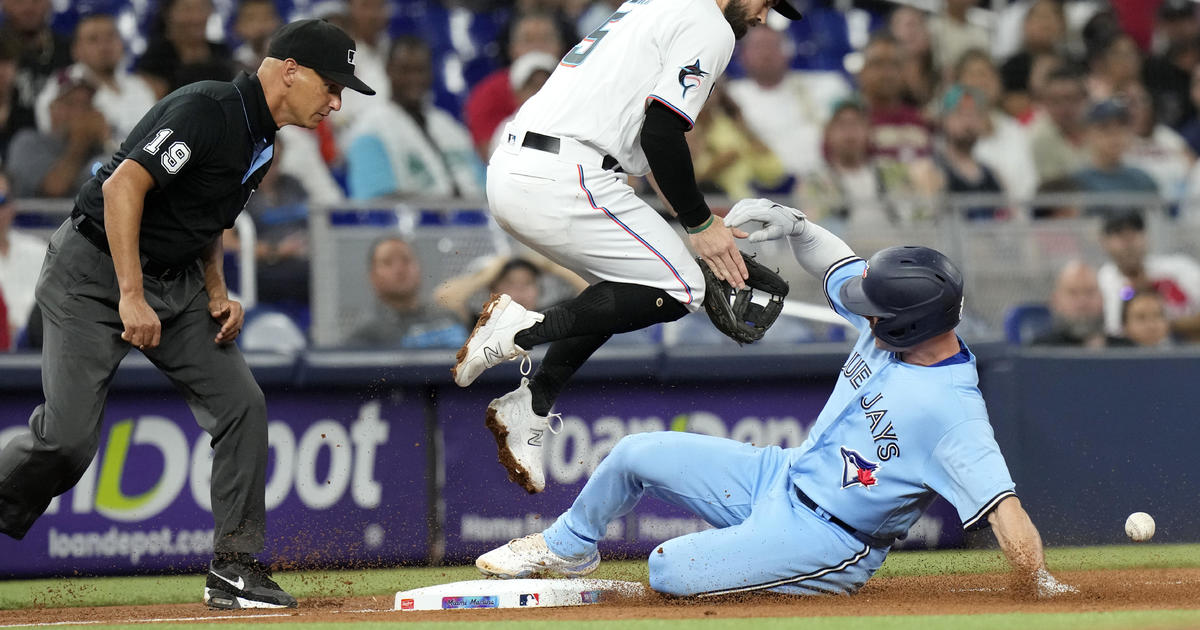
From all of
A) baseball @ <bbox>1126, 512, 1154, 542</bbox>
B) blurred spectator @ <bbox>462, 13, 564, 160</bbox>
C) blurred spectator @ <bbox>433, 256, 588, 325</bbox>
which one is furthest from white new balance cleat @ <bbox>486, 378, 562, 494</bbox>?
blurred spectator @ <bbox>462, 13, 564, 160</bbox>

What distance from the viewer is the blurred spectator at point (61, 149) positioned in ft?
28.0

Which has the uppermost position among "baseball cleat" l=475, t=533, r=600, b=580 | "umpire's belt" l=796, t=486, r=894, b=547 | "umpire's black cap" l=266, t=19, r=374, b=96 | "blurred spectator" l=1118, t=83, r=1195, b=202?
"umpire's black cap" l=266, t=19, r=374, b=96

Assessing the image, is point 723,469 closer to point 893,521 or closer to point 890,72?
point 893,521

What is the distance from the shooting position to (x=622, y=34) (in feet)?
15.7

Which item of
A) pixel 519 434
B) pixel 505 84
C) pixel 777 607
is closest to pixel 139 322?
pixel 519 434

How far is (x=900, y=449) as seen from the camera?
4402 mm

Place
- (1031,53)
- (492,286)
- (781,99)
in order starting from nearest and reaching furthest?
1. (492,286)
2. (781,99)
3. (1031,53)

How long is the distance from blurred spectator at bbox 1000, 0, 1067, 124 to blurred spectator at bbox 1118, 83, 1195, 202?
2.49 ft

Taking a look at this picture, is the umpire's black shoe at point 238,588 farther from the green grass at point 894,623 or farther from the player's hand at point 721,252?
the player's hand at point 721,252

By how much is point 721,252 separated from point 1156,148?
8214 millimetres

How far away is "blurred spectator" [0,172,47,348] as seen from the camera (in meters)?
7.66

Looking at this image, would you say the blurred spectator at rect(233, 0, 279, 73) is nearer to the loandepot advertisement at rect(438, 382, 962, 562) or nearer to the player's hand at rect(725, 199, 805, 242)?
the loandepot advertisement at rect(438, 382, 962, 562)

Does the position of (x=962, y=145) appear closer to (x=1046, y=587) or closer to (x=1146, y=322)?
(x=1146, y=322)

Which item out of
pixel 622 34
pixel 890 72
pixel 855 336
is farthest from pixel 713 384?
pixel 890 72
